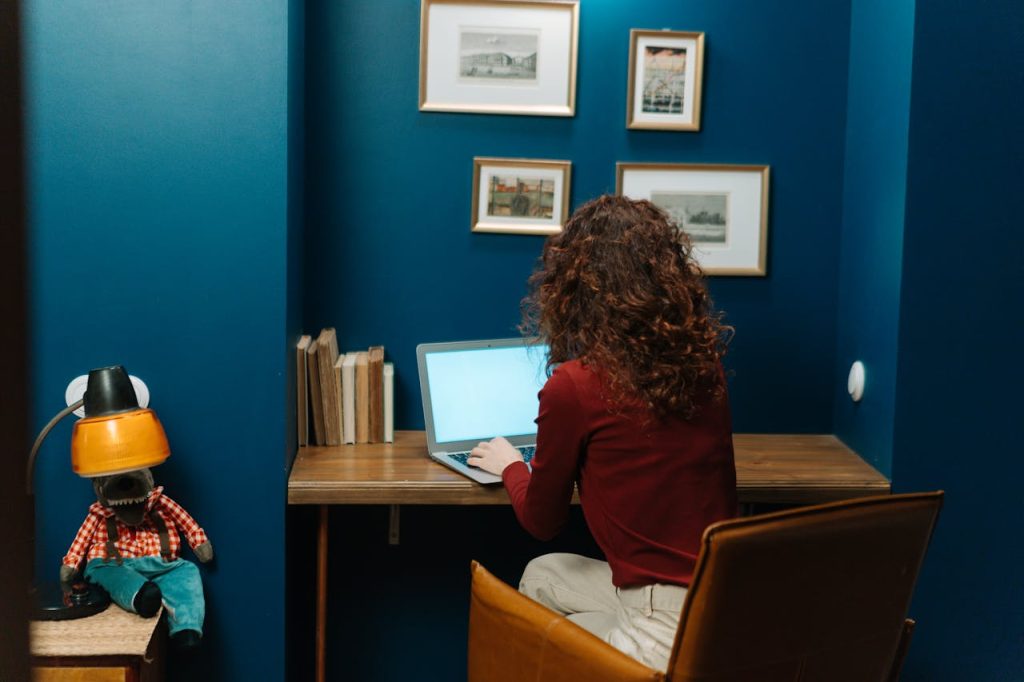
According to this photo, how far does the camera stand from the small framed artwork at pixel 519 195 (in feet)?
9.00

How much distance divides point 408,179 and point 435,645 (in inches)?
49.9

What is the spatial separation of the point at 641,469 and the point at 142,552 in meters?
1.14

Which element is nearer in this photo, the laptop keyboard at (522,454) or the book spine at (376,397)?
the laptop keyboard at (522,454)

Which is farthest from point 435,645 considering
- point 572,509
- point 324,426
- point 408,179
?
point 408,179

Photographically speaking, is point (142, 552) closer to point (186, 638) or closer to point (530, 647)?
point (186, 638)

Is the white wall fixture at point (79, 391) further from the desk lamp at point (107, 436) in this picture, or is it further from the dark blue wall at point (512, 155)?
the dark blue wall at point (512, 155)

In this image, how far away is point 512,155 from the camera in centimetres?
275

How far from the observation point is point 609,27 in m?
2.74

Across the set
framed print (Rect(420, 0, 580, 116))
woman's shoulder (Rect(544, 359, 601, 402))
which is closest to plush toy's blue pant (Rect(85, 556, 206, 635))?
woman's shoulder (Rect(544, 359, 601, 402))

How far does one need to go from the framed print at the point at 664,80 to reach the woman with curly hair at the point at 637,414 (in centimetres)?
91

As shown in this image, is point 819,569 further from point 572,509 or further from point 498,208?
point 498,208

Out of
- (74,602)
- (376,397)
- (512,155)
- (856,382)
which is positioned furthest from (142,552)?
(856,382)

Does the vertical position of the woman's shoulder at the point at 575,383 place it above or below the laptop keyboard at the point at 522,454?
above

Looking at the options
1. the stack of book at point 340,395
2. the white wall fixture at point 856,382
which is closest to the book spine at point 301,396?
the stack of book at point 340,395
